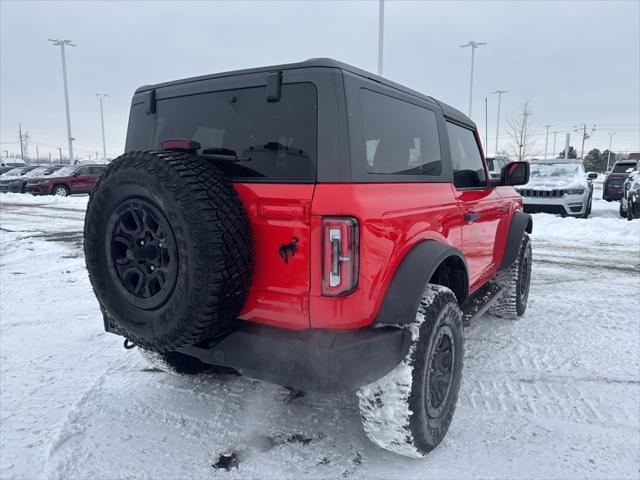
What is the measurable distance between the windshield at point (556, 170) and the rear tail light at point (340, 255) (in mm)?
12592

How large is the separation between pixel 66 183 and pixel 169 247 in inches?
871

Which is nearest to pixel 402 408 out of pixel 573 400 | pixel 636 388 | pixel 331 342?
pixel 331 342

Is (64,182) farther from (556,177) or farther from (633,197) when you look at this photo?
(633,197)

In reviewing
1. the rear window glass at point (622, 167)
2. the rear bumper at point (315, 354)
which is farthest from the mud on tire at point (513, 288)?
the rear window glass at point (622, 167)

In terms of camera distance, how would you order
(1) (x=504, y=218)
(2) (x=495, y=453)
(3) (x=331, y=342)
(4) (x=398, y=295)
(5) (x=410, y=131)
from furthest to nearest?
(1) (x=504, y=218)
(5) (x=410, y=131)
(2) (x=495, y=453)
(4) (x=398, y=295)
(3) (x=331, y=342)

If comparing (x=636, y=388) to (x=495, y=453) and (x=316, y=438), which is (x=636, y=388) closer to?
(x=495, y=453)

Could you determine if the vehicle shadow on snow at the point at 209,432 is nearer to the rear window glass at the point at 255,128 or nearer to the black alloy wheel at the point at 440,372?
the black alloy wheel at the point at 440,372

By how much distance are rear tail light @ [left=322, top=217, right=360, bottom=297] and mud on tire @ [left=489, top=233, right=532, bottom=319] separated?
284 cm

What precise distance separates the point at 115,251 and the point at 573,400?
300 cm

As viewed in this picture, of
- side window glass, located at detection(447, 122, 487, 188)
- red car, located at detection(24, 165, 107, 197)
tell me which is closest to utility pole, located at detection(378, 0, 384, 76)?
red car, located at detection(24, 165, 107, 197)

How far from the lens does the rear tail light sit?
6.54 ft

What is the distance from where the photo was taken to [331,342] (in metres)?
2.04

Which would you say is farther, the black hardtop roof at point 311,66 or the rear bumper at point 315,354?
the black hardtop roof at point 311,66

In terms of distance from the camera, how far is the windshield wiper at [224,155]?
92.6 inches
